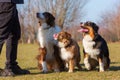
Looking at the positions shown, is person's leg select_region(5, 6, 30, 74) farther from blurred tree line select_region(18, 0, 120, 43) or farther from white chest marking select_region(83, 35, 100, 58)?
blurred tree line select_region(18, 0, 120, 43)

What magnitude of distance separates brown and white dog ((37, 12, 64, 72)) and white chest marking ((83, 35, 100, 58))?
2.26 feet

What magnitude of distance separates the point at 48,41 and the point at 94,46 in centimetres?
110

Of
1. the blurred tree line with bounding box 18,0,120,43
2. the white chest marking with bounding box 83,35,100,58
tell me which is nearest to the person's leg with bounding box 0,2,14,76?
the white chest marking with bounding box 83,35,100,58

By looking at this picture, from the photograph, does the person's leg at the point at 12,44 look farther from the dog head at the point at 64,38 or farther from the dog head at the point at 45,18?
the dog head at the point at 64,38

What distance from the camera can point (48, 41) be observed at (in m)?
8.34

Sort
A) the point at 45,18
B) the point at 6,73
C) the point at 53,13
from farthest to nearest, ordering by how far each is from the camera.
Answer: the point at 53,13 < the point at 45,18 < the point at 6,73

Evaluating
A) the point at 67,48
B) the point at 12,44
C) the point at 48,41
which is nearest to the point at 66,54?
the point at 67,48

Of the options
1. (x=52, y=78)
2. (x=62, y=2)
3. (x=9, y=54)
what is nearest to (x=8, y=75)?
(x=9, y=54)

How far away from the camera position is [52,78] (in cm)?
700

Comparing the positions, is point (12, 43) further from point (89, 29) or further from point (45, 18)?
point (89, 29)

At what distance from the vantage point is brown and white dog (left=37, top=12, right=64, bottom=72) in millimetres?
8305

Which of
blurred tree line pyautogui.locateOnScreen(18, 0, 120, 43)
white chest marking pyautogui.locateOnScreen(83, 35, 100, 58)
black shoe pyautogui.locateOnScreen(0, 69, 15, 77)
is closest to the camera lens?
black shoe pyautogui.locateOnScreen(0, 69, 15, 77)

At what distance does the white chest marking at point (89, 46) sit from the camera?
8.29 meters

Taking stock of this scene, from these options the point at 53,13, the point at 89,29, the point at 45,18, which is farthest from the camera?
the point at 53,13
